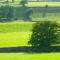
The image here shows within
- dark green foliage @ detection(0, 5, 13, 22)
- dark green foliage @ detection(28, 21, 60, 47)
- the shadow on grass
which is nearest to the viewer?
the shadow on grass

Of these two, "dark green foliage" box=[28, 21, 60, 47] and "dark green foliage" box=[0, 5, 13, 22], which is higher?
"dark green foliage" box=[28, 21, 60, 47]

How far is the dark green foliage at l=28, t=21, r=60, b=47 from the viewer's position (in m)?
16.1

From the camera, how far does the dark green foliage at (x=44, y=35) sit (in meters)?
16.1

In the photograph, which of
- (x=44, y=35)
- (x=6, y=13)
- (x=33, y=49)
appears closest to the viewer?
(x=33, y=49)

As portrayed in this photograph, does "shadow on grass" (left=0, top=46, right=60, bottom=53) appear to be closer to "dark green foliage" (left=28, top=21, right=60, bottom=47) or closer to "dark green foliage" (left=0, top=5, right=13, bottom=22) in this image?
"dark green foliage" (left=28, top=21, right=60, bottom=47)

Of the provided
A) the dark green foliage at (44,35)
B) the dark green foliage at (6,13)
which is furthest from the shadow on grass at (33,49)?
the dark green foliage at (6,13)

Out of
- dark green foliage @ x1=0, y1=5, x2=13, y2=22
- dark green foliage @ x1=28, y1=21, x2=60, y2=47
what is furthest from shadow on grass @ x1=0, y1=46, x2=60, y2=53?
dark green foliage @ x1=0, y1=5, x2=13, y2=22

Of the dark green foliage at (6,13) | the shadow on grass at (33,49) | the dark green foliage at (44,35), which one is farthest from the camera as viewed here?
the dark green foliage at (6,13)

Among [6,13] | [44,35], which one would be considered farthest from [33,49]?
[6,13]

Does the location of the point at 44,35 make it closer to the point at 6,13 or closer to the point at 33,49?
the point at 33,49

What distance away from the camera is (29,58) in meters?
11.0

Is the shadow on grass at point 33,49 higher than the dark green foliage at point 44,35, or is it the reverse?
the dark green foliage at point 44,35

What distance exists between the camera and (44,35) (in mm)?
16234

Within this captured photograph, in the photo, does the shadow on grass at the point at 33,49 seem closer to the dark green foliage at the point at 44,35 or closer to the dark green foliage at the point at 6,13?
the dark green foliage at the point at 44,35
